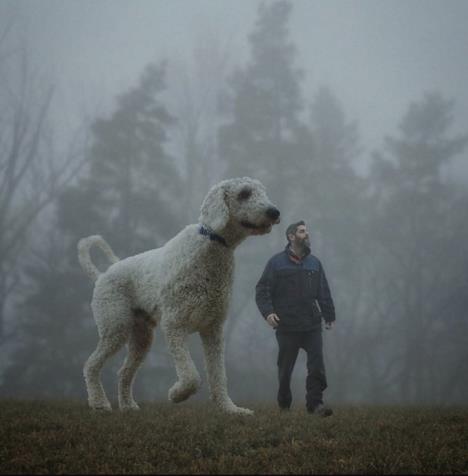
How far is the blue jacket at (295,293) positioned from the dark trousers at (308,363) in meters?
0.14

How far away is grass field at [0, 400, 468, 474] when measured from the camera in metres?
3.11

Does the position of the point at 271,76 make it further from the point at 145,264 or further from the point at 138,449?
the point at 138,449

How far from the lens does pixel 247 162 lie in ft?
67.8

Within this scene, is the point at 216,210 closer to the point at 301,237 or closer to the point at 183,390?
the point at 301,237

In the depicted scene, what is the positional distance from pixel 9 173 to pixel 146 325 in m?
15.3

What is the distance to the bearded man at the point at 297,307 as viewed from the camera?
19.6 ft

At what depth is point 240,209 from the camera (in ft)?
16.4

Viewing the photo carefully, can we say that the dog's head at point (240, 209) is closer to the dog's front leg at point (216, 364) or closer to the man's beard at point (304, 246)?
the dog's front leg at point (216, 364)

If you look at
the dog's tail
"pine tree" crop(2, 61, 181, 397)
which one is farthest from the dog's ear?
"pine tree" crop(2, 61, 181, 397)

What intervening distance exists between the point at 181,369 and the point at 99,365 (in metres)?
1.71

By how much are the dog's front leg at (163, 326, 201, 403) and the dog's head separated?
1193mm

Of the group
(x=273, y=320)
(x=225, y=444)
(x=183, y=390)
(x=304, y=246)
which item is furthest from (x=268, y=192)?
(x=225, y=444)

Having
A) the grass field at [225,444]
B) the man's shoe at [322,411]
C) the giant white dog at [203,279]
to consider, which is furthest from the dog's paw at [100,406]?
A: the man's shoe at [322,411]

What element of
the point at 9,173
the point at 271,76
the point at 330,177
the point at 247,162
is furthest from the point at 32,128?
the point at 330,177
